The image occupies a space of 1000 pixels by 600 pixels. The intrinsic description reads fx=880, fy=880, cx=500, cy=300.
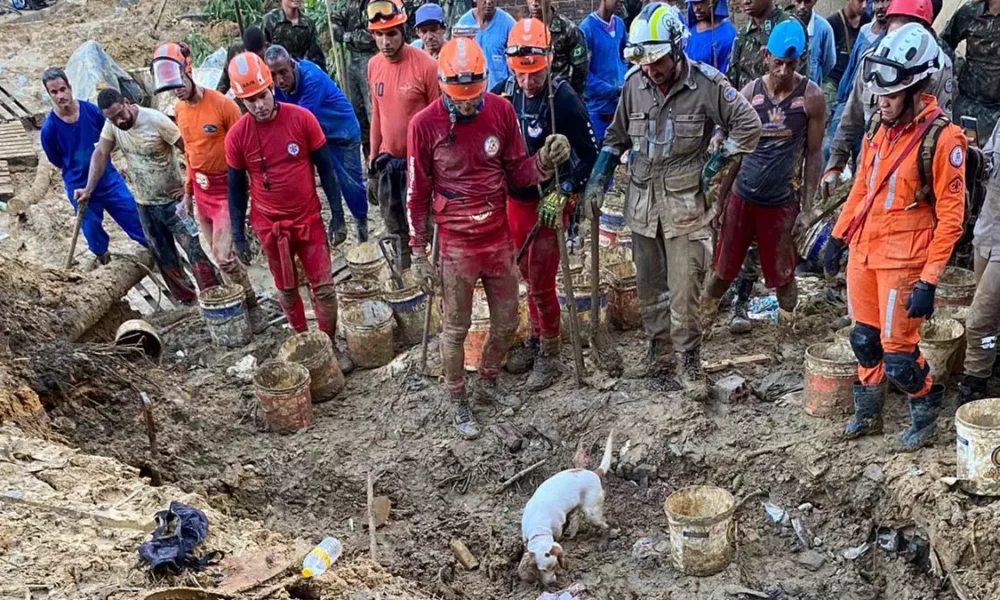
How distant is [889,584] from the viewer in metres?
4.60

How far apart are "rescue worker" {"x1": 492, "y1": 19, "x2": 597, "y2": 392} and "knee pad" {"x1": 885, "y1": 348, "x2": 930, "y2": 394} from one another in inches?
87.6

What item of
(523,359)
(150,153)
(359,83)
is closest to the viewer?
(523,359)

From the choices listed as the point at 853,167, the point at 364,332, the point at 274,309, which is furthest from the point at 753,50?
the point at 274,309

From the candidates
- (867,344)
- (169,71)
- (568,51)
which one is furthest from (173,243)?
(867,344)

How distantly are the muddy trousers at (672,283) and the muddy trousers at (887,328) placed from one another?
3.41 feet

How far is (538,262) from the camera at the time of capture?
241 inches

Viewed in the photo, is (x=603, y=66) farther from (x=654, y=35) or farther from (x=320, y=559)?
(x=320, y=559)

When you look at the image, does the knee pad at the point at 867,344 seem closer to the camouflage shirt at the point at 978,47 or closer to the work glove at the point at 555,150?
the work glove at the point at 555,150

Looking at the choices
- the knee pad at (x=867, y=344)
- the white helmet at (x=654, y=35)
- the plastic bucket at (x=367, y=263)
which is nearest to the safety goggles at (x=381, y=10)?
the plastic bucket at (x=367, y=263)

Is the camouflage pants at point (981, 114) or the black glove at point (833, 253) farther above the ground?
the camouflage pants at point (981, 114)

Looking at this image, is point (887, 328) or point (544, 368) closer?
point (887, 328)

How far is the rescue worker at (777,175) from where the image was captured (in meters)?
5.70

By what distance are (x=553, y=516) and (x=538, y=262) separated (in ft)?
6.25

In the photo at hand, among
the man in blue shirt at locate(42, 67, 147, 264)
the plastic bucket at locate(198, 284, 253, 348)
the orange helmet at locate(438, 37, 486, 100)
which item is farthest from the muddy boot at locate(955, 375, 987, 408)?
the man in blue shirt at locate(42, 67, 147, 264)
